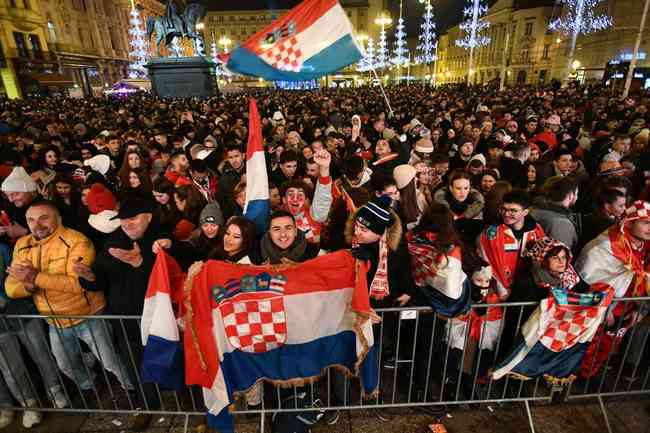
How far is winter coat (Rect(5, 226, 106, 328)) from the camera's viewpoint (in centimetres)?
339

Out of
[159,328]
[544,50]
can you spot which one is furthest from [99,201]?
[544,50]

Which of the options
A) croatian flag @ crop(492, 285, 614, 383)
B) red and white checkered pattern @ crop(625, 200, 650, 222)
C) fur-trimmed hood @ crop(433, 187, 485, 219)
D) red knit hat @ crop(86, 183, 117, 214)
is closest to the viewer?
croatian flag @ crop(492, 285, 614, 383)

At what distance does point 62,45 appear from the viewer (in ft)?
169

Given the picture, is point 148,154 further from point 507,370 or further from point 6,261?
point 507,370

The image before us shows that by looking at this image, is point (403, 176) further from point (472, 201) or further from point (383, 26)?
point (383, 26)

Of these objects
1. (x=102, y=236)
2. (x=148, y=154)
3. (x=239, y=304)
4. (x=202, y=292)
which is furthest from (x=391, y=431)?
(x=148, y=154)

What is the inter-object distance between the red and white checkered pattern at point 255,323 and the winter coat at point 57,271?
155cm

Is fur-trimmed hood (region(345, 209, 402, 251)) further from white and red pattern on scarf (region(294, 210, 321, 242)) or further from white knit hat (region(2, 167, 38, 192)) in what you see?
white knit hat (region(2, 167, 38, 192))

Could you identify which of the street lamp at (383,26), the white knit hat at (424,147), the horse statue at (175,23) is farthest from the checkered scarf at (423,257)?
the horse statue at (175,23)

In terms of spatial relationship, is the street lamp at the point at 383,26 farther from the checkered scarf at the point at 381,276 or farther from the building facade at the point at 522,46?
the checkered scarf at the point at 381,276

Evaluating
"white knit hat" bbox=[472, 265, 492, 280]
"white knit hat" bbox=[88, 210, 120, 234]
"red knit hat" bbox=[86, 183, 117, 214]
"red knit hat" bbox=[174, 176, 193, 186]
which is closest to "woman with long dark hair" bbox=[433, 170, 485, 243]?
"white knit hat" bbox=[472, 265, 492, 280]

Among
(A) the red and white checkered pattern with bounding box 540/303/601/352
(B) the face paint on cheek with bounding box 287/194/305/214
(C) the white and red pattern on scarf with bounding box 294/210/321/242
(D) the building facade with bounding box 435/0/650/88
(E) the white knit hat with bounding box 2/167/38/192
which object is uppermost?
(D) the building facade with bounding box 435/0/650/88

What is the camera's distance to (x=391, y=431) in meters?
3.60

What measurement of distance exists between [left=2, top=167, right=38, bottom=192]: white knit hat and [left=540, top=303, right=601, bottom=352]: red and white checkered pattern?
19.0 feet
